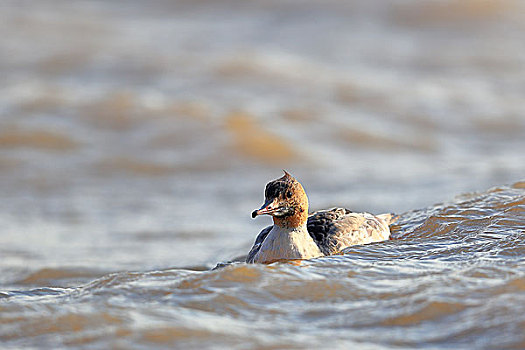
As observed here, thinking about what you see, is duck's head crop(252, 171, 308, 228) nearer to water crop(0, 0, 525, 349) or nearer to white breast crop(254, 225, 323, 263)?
white breast crop(254, 225, 323, 263)

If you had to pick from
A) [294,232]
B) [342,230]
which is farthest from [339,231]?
Answer: [294,232]

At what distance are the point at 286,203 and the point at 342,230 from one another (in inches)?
33.7

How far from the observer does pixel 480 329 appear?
5055mm

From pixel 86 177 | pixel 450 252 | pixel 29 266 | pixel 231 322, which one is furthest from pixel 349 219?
pixel 86 177

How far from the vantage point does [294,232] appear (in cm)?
729

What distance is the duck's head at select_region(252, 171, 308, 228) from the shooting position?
714 centimetres

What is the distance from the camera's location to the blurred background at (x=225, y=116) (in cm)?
1165

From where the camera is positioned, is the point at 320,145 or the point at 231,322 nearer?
the point at 231,322

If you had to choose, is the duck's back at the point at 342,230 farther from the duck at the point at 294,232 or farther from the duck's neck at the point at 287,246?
the duck's neck at the point at 287,246

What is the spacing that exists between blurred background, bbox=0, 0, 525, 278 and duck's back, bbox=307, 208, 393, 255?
1747 millimetres

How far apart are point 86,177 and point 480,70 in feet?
30.6

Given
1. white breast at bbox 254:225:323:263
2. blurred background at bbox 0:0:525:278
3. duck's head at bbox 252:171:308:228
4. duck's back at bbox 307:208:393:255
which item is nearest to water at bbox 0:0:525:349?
blurred background at bbox 0:0:525:278

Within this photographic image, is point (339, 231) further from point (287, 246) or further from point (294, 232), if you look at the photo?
point (287, 246)

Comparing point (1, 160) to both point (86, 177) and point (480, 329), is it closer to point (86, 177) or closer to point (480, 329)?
point (86, 177)
